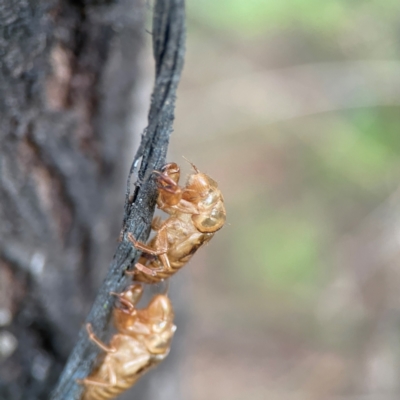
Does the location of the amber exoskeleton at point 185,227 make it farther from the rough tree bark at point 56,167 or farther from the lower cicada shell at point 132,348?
the lower cicada shell at point 132,348

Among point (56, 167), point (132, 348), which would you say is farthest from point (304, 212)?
Answer: point (56, 167)

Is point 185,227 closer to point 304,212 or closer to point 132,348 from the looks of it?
point 132,348

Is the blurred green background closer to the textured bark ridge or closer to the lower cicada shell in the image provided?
the textured bark ridge

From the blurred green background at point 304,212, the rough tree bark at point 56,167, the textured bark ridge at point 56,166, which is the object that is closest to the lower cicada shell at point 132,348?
the rough tree bark at point 56,167

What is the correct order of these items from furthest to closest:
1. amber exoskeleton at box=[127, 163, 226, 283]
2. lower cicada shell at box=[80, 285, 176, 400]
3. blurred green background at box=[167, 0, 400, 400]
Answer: blurred green background at box=[167, 0, 400, 400], lower cicada shell at box=[80, 285, 176, 400], amber exoskeleton at box=[127, 163, 226, 283]

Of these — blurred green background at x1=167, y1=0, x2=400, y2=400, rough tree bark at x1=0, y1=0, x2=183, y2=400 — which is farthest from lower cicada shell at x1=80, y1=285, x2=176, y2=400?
blurred green background at x1=167, y1=0, x2=400, y2=400

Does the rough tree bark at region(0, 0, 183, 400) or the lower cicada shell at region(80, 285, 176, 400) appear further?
the lower cicada shell at region(80, 285, 176, 400)
